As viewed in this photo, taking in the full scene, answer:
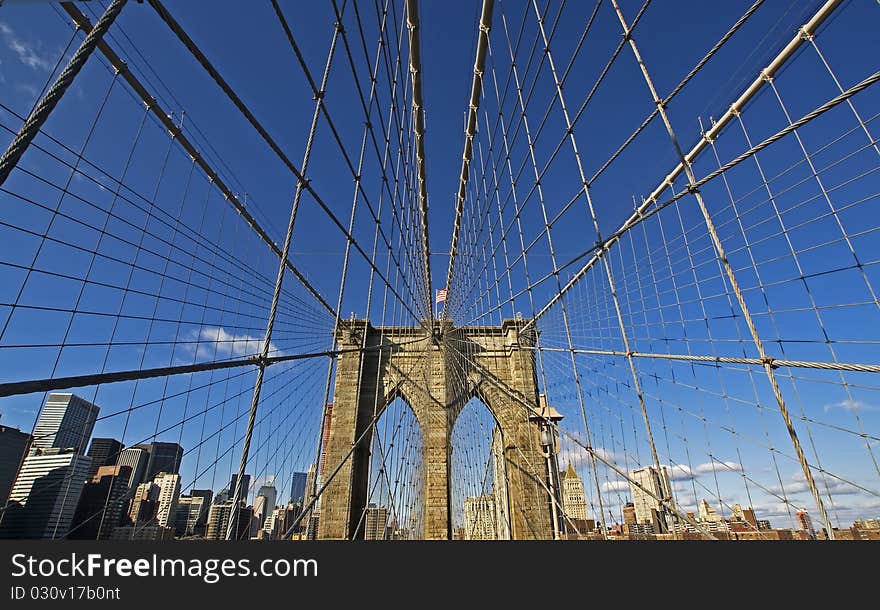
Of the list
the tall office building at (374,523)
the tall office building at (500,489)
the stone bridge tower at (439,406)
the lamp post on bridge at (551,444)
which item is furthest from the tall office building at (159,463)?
the tall office building at (500,489)

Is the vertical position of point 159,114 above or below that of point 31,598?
above

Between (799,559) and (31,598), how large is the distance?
204cm

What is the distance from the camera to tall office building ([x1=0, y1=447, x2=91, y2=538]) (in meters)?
2.86

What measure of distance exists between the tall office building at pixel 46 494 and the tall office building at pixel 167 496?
68 centimetres

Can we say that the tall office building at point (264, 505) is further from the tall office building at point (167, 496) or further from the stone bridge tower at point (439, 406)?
the tall office building at point (167, 496)

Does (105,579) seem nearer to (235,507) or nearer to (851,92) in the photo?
(235,507)

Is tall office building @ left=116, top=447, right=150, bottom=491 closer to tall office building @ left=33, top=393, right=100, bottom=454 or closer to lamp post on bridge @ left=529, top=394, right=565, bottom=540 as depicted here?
tall office building @ left=33, top=393, right=100, bottom=454

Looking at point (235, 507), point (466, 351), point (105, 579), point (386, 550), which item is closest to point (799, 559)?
point (386, 550)

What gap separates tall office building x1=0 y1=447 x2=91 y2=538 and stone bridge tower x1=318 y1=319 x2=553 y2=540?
795 cm

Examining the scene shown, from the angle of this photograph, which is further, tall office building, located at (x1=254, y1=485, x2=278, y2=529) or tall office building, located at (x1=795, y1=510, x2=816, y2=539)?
tall office building, located at (x1=254, y1=485, x2=278, y2=529)

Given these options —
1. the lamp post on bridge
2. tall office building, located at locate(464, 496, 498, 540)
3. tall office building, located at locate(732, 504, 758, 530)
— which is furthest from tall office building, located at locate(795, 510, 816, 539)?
tall office building, located at locate(464, 496, 498, 540)

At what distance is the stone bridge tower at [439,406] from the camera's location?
1209 cm

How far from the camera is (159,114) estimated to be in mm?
2971

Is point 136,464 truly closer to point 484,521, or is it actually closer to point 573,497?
point 573,497
